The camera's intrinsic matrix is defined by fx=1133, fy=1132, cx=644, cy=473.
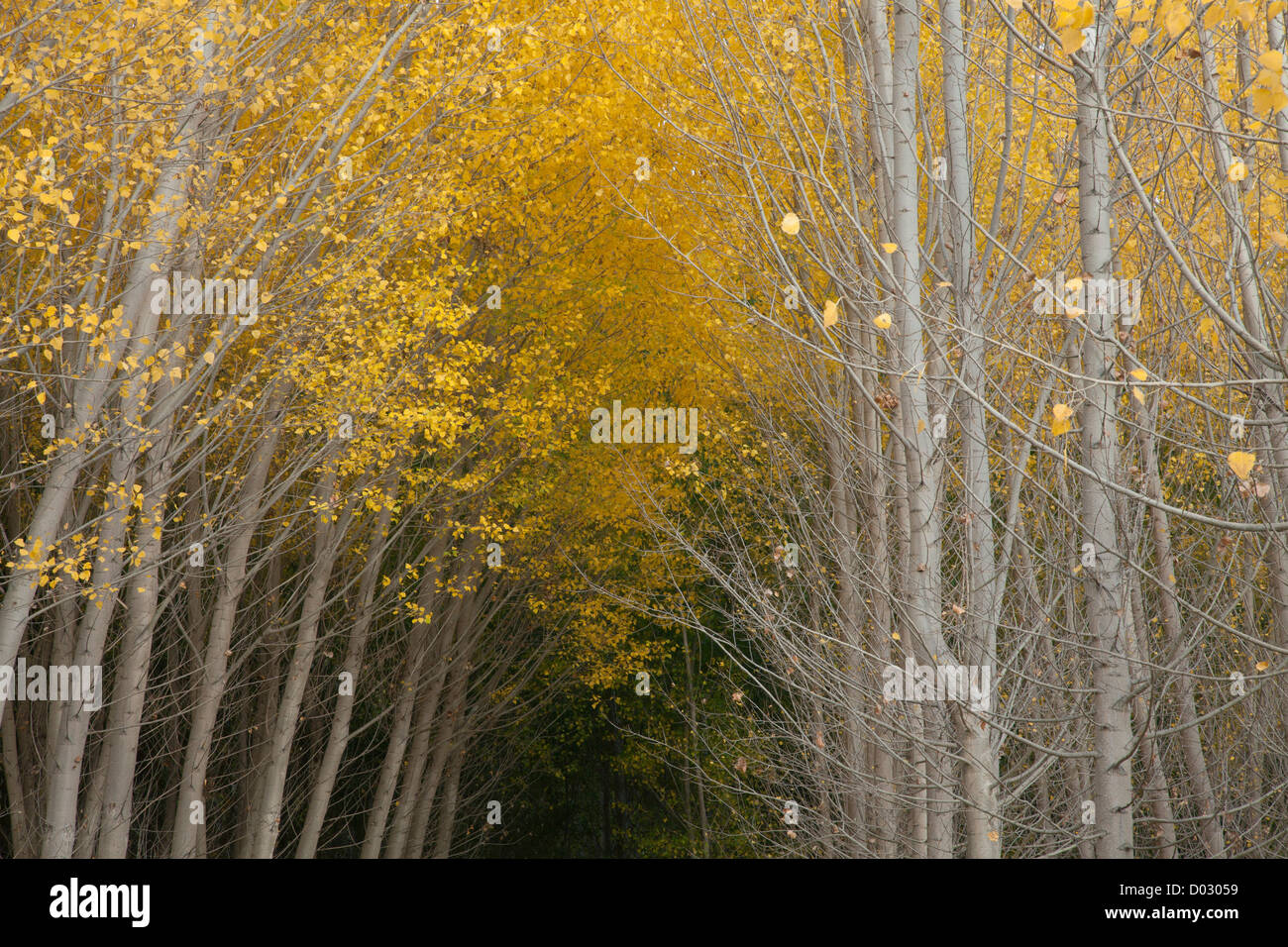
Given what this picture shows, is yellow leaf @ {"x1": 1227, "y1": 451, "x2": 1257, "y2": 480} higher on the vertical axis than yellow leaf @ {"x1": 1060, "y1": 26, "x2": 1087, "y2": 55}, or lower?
lower

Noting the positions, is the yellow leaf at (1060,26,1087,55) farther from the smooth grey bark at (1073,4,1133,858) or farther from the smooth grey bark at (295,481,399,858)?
the smooth grey bark at (295,481,399,858)

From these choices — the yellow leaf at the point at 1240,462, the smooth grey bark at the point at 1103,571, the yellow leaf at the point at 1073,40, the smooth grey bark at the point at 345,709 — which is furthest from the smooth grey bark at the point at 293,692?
the yellow leaf at the point at 1240,462

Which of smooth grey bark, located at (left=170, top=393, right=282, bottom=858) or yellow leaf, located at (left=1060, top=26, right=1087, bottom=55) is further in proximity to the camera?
smooth grey bark, located at (left=170, top=393, right=282, bottom=858)

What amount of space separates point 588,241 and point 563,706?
8.71 metres

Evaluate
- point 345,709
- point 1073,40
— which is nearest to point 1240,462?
point 1073,40

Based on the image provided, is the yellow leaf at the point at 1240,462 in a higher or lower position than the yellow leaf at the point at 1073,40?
lower

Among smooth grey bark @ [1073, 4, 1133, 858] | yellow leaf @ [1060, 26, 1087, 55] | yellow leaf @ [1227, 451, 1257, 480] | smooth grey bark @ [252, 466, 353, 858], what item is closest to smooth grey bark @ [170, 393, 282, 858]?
smooth grey bark @ [252, 466, 353, 858]

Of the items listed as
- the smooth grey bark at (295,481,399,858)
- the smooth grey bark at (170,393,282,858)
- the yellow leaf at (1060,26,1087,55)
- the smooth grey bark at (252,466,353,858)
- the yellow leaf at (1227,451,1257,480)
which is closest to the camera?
the yellow leaf at (1227,451,1257,480)

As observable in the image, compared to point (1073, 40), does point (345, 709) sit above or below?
below

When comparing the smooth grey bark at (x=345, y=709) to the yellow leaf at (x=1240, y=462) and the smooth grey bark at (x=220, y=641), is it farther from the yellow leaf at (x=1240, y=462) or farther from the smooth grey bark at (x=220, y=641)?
the yellow leaf at (x=1240, y=462)

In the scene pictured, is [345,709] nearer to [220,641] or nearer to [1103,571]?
[220,641]
